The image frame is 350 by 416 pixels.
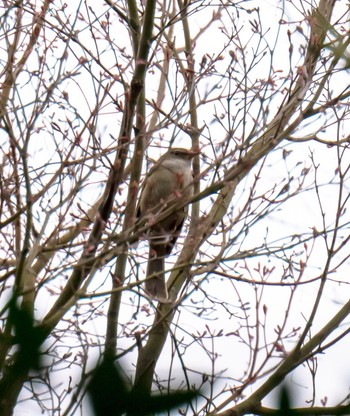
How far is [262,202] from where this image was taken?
487 cm

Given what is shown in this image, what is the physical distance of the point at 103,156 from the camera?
14.2ft

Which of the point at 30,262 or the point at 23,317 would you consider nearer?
the point at 23,317

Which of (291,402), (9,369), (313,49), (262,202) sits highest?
(313,49)

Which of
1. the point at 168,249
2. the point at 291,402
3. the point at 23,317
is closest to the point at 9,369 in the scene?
the point at 23,317

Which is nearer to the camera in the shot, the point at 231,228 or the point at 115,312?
the point at 231,228

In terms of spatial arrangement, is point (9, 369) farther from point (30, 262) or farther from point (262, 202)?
point (262, 202)

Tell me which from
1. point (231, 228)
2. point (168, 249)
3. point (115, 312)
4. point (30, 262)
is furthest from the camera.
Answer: point (168, 249)

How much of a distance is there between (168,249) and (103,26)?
6.49 ft

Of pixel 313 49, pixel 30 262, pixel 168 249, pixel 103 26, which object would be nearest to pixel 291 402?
pixel 30 262

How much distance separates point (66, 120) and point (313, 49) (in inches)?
65.3

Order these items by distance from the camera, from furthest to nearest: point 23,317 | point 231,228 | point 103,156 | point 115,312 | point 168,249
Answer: point 168,249 < point 115,312 < point 231,228 < point 103,156 < point 23,317

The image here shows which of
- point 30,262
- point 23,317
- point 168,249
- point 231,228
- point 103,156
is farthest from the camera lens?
point 168,249

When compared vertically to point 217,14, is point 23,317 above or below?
below

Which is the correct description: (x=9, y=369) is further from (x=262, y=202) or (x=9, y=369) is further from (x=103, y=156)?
(x=262, y=202)
